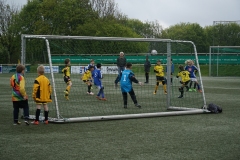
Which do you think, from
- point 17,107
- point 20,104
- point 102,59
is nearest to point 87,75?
point 102,59

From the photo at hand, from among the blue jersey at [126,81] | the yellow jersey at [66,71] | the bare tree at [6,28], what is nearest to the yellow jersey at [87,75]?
the yellow jersey at [66,71]

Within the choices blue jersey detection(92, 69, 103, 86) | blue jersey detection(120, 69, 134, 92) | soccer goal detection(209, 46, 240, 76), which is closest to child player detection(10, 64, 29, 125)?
blue jersey detection(120, 69, 134, 92)

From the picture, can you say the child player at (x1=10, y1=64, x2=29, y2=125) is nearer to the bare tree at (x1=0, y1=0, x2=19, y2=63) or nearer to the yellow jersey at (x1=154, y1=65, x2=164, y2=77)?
the yellow jersey at (x1=154, y1=65, x2=164, y2=77)

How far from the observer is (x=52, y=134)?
9.92 meters

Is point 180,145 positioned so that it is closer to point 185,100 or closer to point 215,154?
point 215,154

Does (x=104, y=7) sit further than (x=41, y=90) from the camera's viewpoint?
Yes

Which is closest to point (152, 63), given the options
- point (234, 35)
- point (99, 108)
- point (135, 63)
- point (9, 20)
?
point (135, 63)

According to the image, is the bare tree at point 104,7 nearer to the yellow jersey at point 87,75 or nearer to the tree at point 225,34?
the tree at point 225,34

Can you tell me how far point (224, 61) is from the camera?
45.0 metres

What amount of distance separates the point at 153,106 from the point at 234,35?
40243mm

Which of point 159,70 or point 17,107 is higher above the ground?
point 159,70

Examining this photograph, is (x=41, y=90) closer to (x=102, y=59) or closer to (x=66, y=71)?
(x=102, y=59)

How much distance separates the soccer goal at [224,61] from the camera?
4466 centimetres

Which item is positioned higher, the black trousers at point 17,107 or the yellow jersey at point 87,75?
the yellow jersey at point 87,75
